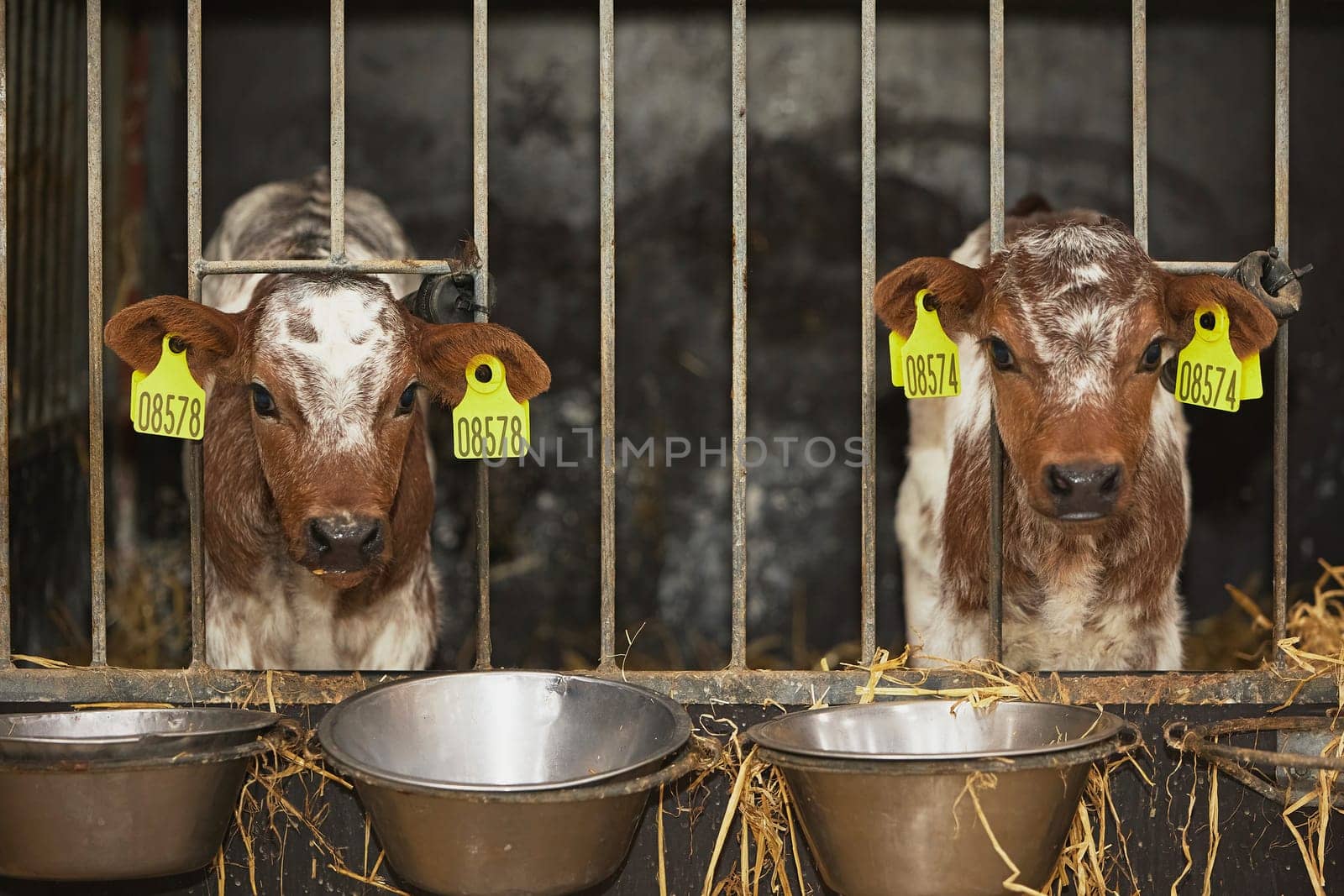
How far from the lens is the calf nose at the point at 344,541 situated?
289cm

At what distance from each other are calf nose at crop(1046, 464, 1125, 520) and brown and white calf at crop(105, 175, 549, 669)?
117 cm

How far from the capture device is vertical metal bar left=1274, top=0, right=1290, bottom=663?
9.69 ft

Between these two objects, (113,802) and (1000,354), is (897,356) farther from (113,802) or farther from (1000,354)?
(113,802)

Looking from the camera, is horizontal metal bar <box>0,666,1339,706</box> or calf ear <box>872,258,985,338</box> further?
calf ear <box>872,258,985,338</box>

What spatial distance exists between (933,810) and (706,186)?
175 inches

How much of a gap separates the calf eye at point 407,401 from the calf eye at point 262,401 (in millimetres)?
293

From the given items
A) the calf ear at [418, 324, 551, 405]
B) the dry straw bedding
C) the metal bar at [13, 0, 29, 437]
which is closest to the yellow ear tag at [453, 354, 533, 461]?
the calf ear at [418, 324, 551, 405]

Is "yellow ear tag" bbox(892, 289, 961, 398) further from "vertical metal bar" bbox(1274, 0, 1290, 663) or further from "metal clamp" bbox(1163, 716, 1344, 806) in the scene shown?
"metal clamp" bbox(1163, 716, 1344, 806)

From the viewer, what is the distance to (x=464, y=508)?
6176 millimetres

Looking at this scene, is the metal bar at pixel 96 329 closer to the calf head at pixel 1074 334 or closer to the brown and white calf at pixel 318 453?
the brown and white calf at pixel 318 453

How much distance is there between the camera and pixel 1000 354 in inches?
125

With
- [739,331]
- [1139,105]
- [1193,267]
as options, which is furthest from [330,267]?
[1193,267]

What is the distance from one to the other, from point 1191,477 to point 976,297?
3.18 meters

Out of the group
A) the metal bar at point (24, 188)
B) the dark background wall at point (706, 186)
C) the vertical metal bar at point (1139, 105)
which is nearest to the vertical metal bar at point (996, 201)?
the vertical metal bar at point (1139, 105)
